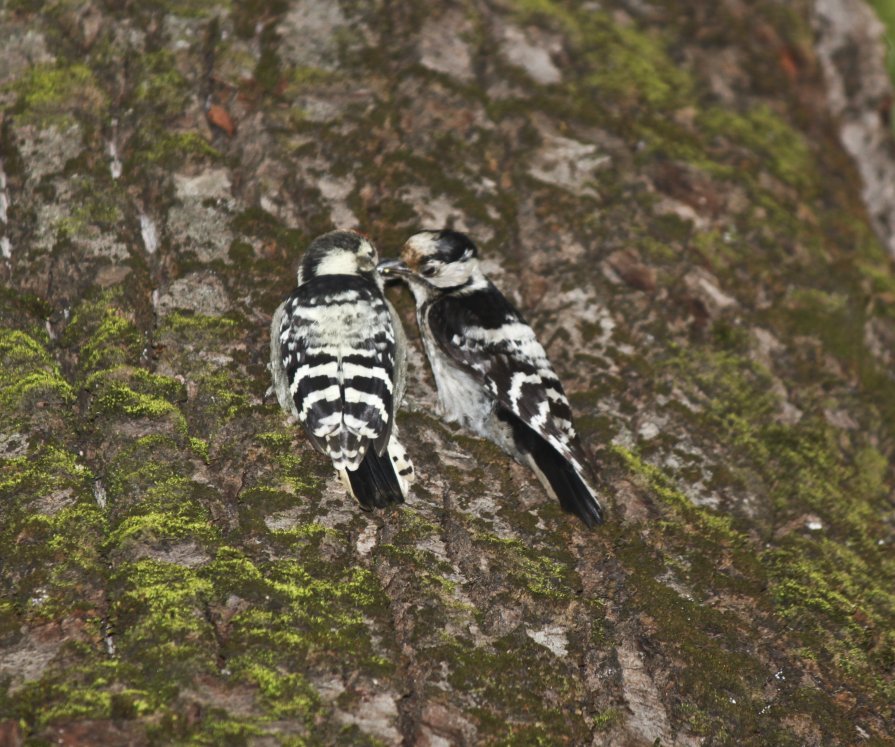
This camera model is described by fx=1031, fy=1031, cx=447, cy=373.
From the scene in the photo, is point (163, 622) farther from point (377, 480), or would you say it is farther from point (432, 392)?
point (432, 392)

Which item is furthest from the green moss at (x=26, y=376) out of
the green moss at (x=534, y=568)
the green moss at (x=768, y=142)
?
the green moss at (x=768, y=142)

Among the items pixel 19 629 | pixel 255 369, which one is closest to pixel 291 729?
pixel 19 629

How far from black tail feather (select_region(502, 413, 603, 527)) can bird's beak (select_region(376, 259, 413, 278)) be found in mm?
1208

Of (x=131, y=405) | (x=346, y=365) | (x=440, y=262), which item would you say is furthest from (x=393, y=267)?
(x=131, y=405)

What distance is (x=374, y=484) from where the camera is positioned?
3922 millimetres

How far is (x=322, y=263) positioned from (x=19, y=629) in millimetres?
2142

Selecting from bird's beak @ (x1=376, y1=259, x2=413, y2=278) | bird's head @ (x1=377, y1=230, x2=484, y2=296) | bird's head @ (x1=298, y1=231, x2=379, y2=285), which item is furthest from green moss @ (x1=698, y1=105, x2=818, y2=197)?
bird's head @ (x1=298, y1=231, x2=379, y2=285)

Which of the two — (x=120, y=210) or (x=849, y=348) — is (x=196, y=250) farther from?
(x=849, y=348)

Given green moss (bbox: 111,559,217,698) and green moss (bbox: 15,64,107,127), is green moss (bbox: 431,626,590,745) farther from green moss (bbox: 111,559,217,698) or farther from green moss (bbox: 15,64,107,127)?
green moss (bbox: 15,64,107,127)

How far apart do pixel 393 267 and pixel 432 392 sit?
28.7 inches

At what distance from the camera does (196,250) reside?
15.4 feet

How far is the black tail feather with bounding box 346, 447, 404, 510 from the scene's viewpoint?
12.8 feet

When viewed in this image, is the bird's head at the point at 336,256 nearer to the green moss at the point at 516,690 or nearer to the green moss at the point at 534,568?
the green moss at the point at 534,568

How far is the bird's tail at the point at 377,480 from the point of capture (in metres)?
3.89
